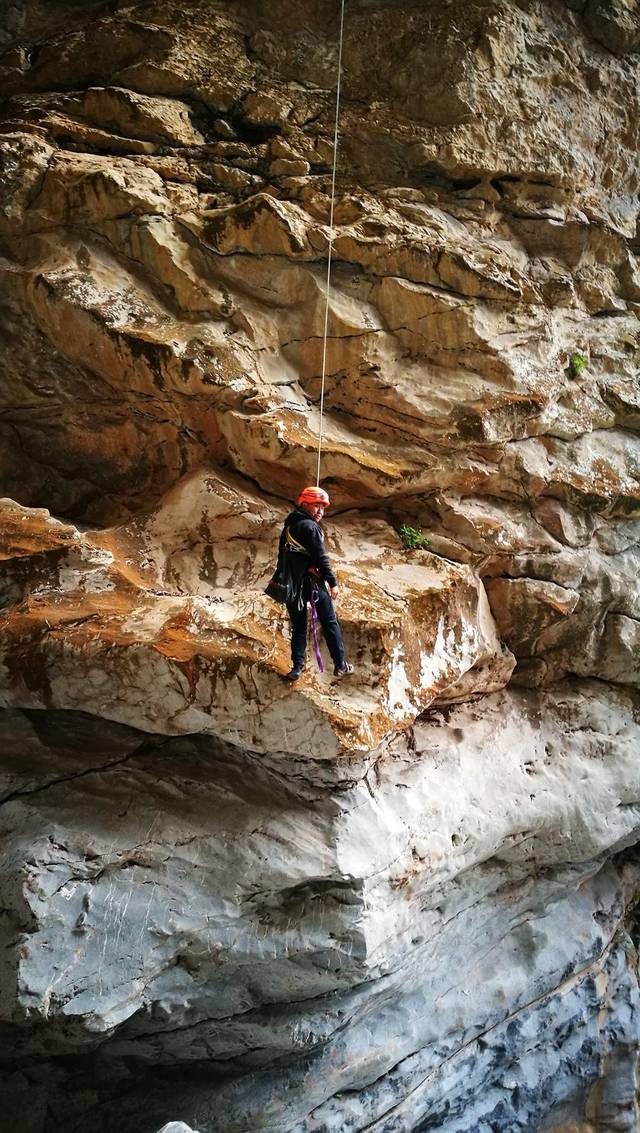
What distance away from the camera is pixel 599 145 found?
805 centimetres

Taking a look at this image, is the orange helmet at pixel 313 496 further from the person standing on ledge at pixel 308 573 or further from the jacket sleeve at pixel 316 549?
the jacket sleeve at pixel 316 549

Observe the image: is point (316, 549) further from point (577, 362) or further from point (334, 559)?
point (577, 362)

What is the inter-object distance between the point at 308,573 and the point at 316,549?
18cm

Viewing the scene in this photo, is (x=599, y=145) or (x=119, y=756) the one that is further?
(x=599, y=145)

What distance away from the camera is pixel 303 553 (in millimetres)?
4875

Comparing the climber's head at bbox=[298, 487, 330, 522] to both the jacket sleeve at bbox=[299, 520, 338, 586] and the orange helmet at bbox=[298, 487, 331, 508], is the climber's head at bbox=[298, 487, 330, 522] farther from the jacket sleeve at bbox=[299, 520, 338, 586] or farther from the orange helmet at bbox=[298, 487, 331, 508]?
the jacket sleeve at bbox=[299, 520, 338, 586]

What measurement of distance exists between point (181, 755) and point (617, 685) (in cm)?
473

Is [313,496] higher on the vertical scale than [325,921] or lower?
higher

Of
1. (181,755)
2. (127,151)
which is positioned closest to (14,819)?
(181,755)

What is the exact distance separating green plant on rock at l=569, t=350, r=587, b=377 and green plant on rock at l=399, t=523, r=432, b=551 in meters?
2.63

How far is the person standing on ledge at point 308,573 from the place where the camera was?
4.84 metres

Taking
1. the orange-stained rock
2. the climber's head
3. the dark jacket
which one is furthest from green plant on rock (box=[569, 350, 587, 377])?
the dark jacket

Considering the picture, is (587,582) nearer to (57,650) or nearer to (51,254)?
(57,650)

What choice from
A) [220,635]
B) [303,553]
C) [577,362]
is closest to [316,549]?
[303,553]
